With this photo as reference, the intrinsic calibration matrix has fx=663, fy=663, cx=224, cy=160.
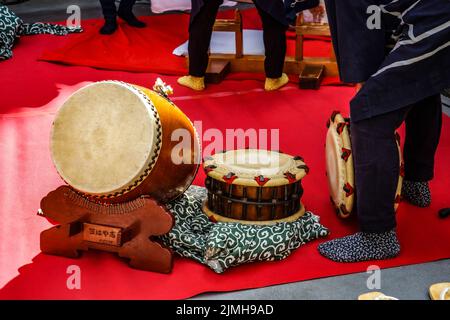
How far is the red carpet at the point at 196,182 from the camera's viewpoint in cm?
224

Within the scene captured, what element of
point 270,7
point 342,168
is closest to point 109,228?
point 342,168

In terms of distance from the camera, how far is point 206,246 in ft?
7.64

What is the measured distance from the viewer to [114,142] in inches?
89.2

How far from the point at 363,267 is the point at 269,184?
44 cm

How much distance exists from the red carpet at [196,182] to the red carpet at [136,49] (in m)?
0.12

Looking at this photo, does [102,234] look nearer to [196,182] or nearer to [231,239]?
[231,239]

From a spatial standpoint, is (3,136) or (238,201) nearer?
(238,201)

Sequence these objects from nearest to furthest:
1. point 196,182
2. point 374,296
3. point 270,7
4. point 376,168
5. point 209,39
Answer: point 374,296
point 376,168
point 196,182
point 270,7
point 209,39

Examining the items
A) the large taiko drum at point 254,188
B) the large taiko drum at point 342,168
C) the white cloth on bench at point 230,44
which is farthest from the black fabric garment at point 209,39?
the large taiko drum at point 254,188

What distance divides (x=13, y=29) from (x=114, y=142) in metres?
3.19

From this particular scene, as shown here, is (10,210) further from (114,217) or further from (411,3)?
(411,3)

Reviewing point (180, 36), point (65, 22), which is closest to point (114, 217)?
point (180, 36)
